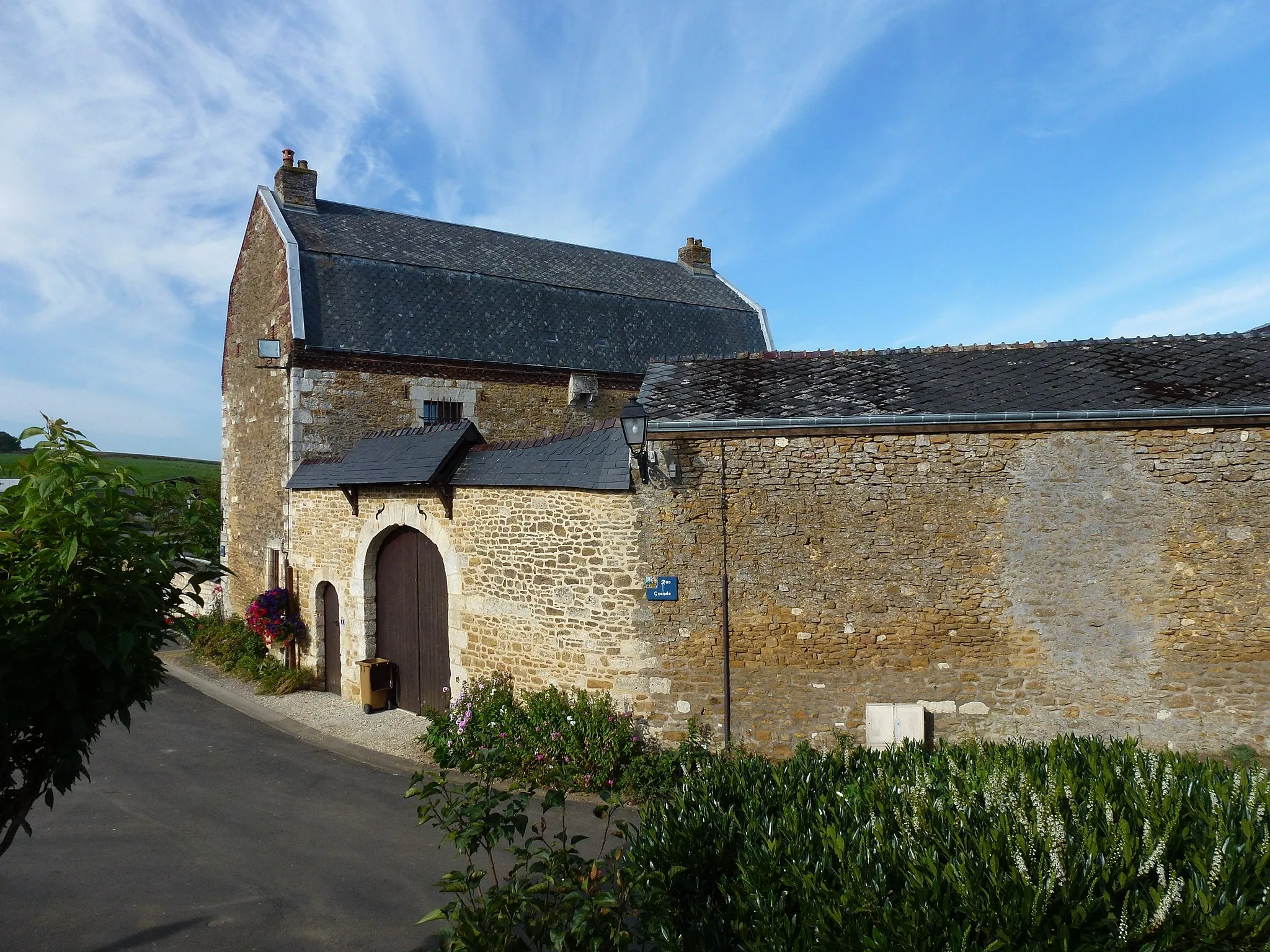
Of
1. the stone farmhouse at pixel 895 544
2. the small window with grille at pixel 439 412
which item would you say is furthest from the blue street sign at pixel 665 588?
the small window with grille at pixel 439 412

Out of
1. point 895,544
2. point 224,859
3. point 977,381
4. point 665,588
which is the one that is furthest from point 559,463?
point 224,859

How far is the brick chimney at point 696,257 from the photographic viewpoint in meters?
18.2

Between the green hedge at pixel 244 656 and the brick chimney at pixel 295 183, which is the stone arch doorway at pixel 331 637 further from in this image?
the brick chimney at pixel 295 183

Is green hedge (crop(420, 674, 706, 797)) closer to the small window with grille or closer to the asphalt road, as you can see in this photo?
the asphalt road

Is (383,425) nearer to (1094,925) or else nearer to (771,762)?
(771,762)

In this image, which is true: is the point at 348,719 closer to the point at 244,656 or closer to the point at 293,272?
the point at 244,656

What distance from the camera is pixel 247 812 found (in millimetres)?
6824

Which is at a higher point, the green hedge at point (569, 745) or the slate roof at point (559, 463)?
the slate roof at point (559, 463)

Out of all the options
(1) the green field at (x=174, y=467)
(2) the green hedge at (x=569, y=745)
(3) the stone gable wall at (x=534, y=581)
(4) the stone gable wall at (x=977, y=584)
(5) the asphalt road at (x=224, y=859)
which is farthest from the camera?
(1) the green field at (x=174, y=467)

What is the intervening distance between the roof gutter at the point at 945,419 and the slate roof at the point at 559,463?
0.52m

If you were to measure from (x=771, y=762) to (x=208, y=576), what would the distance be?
213 inches

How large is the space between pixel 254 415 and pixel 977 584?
466 inches

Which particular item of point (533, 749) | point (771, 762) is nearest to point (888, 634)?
point (771, 762)

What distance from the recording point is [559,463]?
7602 millimetres
